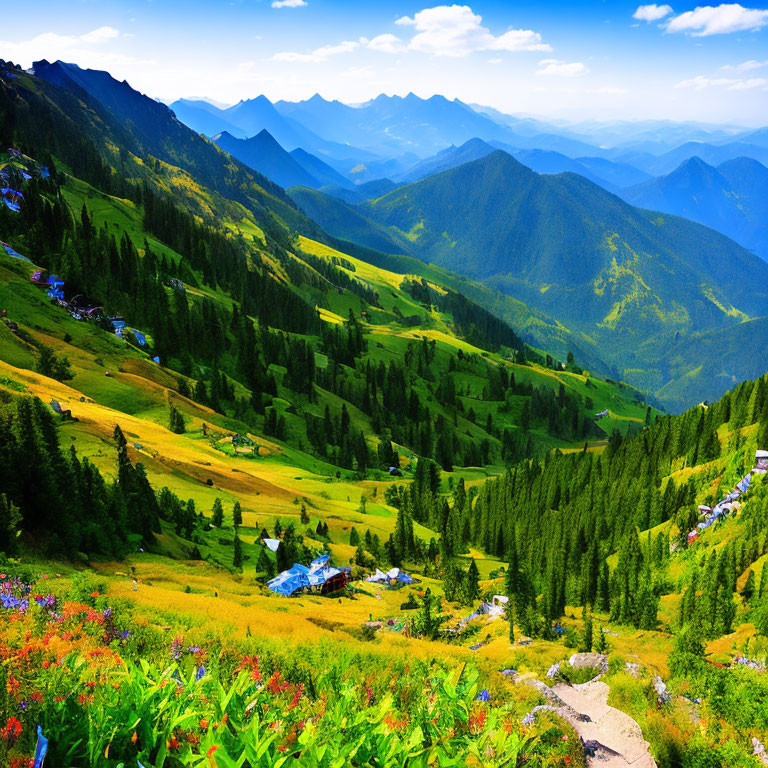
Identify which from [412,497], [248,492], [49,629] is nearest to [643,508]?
[412,497]

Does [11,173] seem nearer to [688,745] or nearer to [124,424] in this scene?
[124,424]

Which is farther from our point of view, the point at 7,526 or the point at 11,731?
the point at 7,526

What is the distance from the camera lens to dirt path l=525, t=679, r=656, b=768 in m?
20.2

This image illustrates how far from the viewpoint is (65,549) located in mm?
42219

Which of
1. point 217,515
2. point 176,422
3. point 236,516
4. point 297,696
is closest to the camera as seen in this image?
point 297,696

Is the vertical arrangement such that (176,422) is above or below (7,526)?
below

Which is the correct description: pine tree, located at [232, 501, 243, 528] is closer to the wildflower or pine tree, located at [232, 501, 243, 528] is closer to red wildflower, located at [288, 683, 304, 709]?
red wildflower, located at [288, 683, 304, 709]

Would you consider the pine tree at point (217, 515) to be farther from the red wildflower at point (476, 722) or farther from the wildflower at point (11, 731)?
the wildflower at point (11, 731)

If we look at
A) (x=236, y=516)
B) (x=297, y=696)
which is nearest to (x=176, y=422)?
(x=236, y=516)

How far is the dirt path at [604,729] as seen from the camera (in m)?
20.2

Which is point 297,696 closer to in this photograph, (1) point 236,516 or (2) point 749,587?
(1) point 236,516

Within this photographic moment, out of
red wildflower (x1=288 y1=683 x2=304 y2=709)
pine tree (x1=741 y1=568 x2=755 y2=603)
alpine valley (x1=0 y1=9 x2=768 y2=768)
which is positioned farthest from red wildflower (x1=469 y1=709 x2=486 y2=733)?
pine tree (x1=741 y1=568 x2=755 y2=603)

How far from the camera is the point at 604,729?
73.5 feet

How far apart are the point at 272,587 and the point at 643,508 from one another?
9849 centimetres
